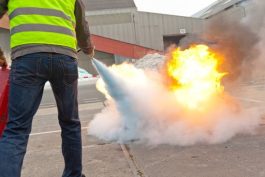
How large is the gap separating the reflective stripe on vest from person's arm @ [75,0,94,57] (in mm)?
298

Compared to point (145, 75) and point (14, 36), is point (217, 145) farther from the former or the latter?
point (14, 36)

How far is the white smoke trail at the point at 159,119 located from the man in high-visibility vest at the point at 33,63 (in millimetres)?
1707

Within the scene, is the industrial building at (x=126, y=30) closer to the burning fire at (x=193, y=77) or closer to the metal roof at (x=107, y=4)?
the metal roof at (x=107, y=4)

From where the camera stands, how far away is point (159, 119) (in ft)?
16.3

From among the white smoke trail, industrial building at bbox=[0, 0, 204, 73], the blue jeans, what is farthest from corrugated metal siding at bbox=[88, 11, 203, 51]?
the blue jeans

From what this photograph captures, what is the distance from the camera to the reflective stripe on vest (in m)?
2.74

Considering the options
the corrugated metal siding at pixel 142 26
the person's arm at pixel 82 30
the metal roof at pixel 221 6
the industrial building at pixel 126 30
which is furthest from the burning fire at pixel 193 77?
the corrugated metal siding at pixel 142 26

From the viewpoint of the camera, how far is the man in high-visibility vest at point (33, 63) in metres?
2.68

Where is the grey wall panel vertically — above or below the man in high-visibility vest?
above

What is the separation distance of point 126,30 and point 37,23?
3415 cm

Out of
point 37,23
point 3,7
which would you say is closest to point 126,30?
point 3,7

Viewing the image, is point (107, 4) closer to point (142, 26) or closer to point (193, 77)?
point (142, 26)

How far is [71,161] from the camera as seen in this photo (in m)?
3.15

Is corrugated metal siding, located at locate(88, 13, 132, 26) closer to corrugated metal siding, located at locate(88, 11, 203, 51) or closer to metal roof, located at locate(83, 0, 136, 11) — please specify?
corrugated metal siding, located at locate(88, 11, 203, 51)
